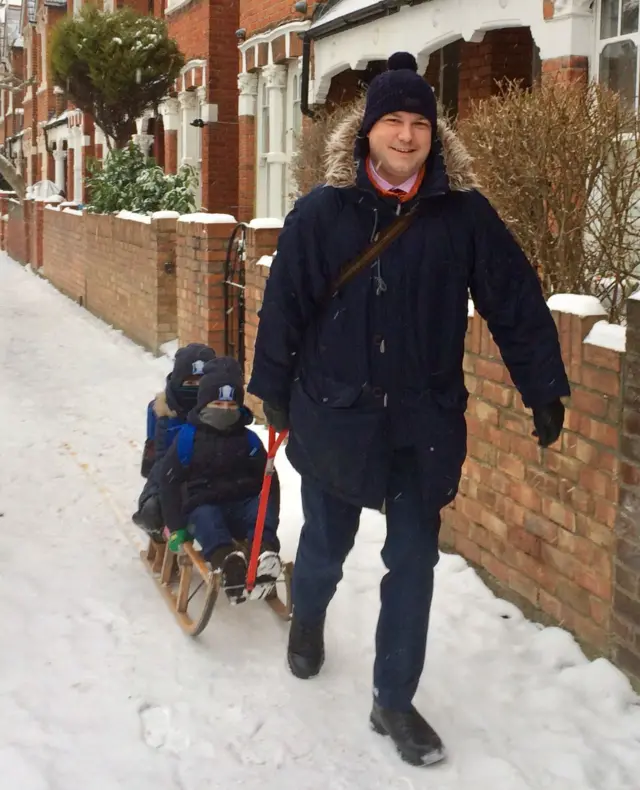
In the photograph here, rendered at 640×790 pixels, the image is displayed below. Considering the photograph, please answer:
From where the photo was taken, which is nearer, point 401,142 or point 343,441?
point 401,142

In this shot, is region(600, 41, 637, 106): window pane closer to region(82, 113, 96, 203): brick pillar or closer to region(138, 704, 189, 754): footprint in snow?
region(138, 704, 189, 754): footprint in snow

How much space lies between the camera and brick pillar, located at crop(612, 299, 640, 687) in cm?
320

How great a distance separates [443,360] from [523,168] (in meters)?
2.24

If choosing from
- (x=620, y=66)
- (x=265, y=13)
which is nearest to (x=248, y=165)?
(x=265, y=13)

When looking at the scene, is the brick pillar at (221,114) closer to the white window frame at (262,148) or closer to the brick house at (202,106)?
the brick house at (202,106)

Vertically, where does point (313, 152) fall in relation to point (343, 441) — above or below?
above

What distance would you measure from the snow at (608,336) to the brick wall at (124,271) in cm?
688

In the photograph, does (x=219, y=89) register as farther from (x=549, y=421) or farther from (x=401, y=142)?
(x=549, y=421)

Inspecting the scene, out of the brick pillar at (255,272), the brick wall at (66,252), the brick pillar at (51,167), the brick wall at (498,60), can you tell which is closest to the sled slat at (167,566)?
the brick pillar at (255,272)

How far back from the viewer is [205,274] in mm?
8164

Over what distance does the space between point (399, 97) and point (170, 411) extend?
6.91 feet

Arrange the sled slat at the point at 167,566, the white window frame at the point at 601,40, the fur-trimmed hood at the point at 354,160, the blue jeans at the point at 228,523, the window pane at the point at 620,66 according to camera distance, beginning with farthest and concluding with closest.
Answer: the window pane at the point at 620,66 < the white window frame at the point at 601,40 < the sled slat at the point at 167,566 < the blue jeans at the point at 228,523 < the fur-trimmed hood at the point at 354,160

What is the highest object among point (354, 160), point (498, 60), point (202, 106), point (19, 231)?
point (202, 106)

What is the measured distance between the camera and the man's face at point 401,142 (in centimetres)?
278
